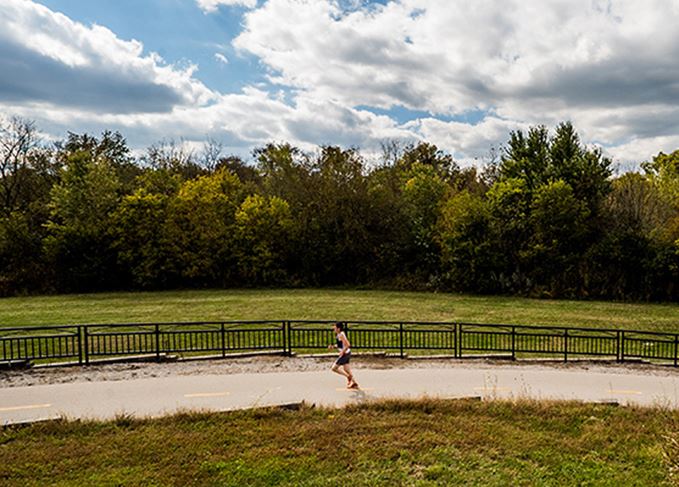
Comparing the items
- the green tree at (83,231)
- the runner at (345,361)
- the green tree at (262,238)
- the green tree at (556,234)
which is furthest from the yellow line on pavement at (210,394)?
the green tree at (83,231)

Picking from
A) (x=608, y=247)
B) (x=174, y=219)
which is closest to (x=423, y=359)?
(x=608, y=247)

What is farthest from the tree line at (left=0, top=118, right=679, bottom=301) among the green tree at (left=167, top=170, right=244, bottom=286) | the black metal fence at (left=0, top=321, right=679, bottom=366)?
the black metal fence at (left=0, top=321, right=679, bottom=366)

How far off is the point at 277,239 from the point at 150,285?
10618 millimetres

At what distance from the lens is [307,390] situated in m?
11.9

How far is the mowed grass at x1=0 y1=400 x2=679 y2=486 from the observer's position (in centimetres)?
753

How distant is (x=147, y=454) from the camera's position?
8.18 metres

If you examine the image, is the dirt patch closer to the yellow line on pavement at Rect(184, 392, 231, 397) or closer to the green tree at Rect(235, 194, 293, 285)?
the yellow line on pavement at Rect(184, 392, 231, 397)

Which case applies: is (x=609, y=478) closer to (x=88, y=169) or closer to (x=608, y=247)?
(x=608, y=247)

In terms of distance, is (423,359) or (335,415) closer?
(335,415)

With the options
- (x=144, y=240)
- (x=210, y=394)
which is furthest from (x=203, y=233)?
(x=210, y=394)

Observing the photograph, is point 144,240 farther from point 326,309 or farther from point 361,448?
point 361,448

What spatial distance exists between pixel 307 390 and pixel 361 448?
3558mm

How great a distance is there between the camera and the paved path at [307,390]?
10.6 m

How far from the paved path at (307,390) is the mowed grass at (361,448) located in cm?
99
